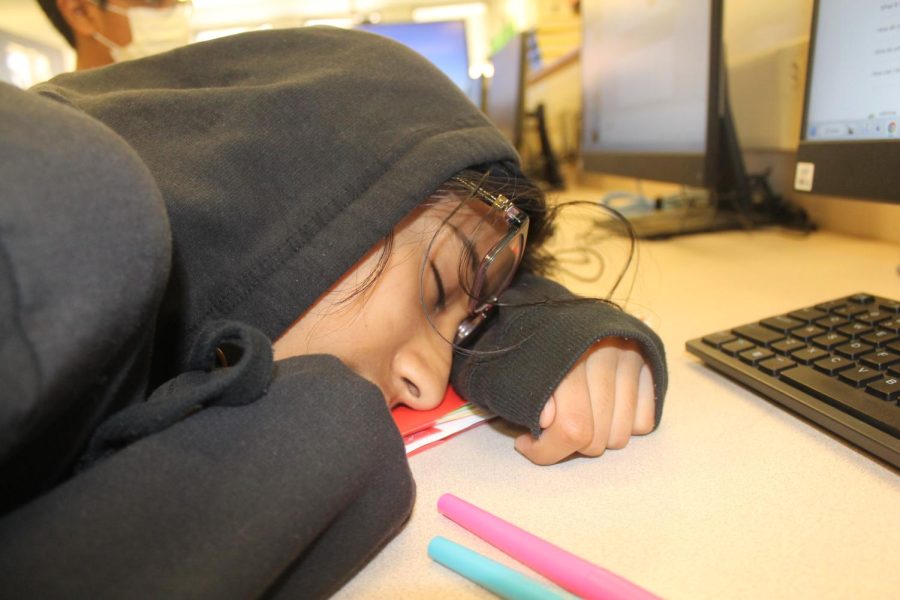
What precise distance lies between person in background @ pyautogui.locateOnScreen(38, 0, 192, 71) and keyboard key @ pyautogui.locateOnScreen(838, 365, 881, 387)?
5.43ft

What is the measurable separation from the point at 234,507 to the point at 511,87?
6.19 feet

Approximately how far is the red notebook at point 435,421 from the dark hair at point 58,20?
1.64 metres

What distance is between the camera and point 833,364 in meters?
0.39

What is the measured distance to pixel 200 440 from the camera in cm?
26

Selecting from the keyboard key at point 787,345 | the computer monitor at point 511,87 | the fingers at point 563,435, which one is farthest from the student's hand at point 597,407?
the computer monitor at point 511,87

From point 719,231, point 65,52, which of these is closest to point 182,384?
→ point 719,231

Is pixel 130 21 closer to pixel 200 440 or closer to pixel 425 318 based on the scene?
pixel 425 318

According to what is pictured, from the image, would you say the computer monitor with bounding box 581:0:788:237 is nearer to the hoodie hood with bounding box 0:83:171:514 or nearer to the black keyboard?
the black keyboard

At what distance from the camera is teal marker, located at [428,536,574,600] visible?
26 centimetres

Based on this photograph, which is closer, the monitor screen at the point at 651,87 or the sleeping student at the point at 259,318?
the sleeping student at the point at 259,318

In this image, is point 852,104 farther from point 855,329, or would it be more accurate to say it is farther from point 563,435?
point 563,435

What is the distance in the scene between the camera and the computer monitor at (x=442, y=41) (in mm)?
2477

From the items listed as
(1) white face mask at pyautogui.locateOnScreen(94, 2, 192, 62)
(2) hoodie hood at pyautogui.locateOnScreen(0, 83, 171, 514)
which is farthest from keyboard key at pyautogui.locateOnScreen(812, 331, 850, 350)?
(1) white face mask at pyautogui.locateOnScreen(94, 2, 192, 62)

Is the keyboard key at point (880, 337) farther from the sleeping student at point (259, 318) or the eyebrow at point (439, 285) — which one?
the eyebrow at point (439, 285)
